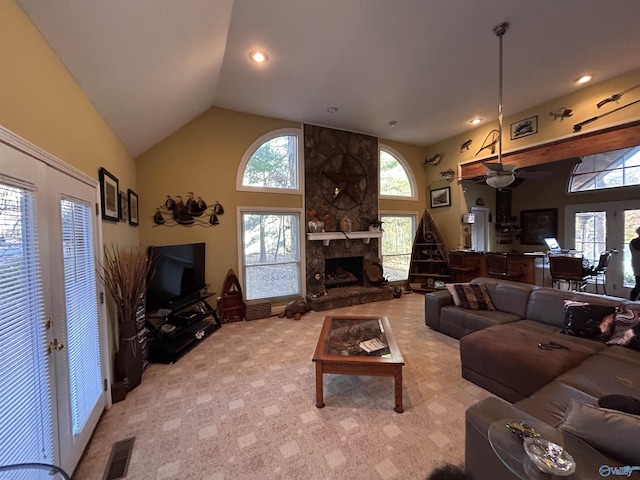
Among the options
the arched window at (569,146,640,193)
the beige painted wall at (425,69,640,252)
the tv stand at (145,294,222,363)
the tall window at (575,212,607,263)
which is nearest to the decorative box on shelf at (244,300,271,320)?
the tv stand at (145,294,222,363)

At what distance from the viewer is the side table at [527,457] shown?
973mm

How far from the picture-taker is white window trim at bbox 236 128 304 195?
449cm

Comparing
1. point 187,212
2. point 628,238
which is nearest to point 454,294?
point 187,212

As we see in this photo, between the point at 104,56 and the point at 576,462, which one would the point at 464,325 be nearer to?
the point at 576,462

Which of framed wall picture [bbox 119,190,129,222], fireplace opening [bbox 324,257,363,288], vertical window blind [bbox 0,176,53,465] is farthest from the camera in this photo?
fireplace opening [bbox 324,257,363,288]

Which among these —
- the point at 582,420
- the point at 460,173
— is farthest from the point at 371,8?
the point at 460,173

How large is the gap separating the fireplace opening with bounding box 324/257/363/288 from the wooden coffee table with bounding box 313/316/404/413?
2.74 metres

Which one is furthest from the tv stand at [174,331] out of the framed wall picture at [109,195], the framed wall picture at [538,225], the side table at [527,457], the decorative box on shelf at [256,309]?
the framed wall picture at [538,225]

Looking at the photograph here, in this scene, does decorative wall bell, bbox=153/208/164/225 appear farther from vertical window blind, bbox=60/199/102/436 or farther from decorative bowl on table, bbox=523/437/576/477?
decorative bowl on table, bbox=523/437/576/477

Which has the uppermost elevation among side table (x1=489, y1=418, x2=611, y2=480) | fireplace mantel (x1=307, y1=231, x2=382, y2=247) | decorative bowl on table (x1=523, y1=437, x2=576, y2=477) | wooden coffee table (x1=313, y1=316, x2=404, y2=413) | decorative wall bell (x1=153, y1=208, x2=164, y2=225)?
decorative wall bell (x1=153, y1=208, x2=164, y2=225)

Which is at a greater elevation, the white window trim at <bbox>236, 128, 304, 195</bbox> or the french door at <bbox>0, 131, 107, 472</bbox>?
the white window trim at <bbox>236, 128, 304, 195</bbox>

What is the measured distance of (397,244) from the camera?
249 inches

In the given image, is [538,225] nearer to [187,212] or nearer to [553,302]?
[553,302]

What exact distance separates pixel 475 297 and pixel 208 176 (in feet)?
14.7
